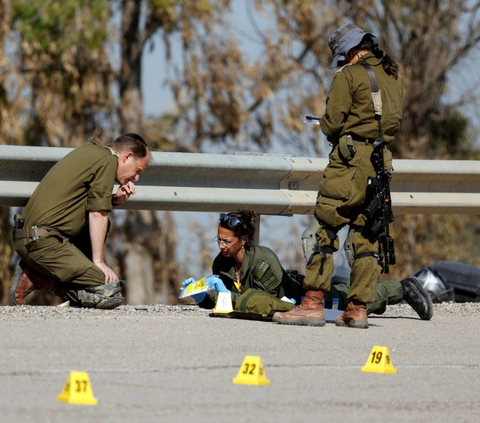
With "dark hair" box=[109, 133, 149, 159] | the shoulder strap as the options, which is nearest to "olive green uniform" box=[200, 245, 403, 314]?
"dark hair" box=[109, 133, 149, 159]

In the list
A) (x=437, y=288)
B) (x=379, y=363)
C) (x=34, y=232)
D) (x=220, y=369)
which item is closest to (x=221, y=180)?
(x=34, y=232)

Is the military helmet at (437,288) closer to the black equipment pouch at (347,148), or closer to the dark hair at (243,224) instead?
the dark hair at (243,224)

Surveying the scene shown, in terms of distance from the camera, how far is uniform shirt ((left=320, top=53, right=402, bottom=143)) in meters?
5.36

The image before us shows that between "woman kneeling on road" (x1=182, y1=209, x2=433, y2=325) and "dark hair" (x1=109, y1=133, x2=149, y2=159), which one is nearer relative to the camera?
"woman kneeling on road" (x1=182, y1=209, x2=433, y2=325)

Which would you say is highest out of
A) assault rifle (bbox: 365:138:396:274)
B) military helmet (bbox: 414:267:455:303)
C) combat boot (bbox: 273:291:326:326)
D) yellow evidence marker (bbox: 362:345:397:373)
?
assault rifle (bbox: 365:138:396:274)

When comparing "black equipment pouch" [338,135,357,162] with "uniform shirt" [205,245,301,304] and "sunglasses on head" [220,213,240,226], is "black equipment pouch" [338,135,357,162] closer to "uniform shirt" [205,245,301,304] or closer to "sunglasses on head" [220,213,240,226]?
"uniform shirt" [205,245,301,304]

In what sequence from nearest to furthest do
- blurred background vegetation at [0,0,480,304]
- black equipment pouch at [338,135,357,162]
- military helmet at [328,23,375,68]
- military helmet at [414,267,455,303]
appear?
black equipment pouch at [338,135,357,162] → military helmet at [328,23,375,68] → military helmet at [414,267,455,303] → blurred background vegetation at [0,0,480,304]

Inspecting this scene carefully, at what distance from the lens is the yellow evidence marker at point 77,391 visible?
2980 millimetres

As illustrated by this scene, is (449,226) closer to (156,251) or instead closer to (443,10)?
(443,10)

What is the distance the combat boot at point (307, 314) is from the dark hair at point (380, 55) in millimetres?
1342

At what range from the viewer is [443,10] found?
67.7 ft

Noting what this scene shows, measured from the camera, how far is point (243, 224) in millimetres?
6395

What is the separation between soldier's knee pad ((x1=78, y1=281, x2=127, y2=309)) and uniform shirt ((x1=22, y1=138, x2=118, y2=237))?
396 millimetres

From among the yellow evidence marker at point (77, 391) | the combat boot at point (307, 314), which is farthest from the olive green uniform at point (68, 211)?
the yellow evidence marker at point (77, 391)
